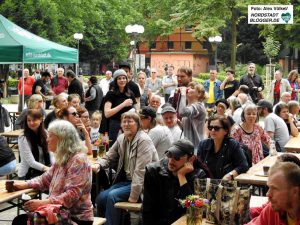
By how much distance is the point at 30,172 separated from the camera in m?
8.11

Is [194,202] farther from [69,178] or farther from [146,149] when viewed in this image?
[146,149]

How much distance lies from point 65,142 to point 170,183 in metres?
1.07

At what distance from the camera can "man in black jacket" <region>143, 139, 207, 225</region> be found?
5.76 meters

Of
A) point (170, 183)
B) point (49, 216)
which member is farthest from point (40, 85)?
point (49, 216)

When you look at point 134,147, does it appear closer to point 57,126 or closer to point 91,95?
point 57,126

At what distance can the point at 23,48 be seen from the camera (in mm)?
13875

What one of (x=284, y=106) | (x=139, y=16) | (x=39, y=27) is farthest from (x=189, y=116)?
(x=139, y=16)

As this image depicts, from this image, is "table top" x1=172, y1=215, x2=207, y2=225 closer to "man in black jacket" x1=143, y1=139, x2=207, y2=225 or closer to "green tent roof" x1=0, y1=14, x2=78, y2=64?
"man in black jacket" x1=143, y1=139, x2=207, y2=225

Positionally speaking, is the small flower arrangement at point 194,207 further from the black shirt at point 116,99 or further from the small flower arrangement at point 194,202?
the black shirt at point 116,99

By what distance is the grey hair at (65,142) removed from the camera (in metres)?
5.98

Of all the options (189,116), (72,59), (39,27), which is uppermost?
(39,27)

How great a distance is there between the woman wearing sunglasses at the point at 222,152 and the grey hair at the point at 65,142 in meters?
1.81

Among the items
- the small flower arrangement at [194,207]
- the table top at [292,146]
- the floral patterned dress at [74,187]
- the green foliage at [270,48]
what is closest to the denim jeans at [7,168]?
the floral patterned dress at [74,187]

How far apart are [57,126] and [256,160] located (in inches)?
152
